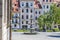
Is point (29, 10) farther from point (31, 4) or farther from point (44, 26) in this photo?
point (44, 26)

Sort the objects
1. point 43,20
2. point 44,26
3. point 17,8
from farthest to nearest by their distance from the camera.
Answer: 1. point 17,8
2. point 44,26
3. point 43,20

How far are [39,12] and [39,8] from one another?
761mm

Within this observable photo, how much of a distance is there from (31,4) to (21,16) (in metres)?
2.68

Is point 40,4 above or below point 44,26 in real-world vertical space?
above

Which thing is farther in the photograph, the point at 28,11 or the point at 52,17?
the point at 28,11

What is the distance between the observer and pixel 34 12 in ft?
120

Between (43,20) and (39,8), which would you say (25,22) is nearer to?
(39,8)

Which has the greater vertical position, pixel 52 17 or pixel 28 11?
pixel 28 11

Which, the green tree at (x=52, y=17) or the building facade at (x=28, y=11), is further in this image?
the building facade at (x=28, y=11)

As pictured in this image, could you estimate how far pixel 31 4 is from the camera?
119 feet

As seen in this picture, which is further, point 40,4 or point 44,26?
point 40,4

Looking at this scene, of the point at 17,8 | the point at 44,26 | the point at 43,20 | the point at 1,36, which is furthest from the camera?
the point at 17,8

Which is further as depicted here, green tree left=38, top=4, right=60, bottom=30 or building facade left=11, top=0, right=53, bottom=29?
building facade left=11, top=0, right=53, bottom=29

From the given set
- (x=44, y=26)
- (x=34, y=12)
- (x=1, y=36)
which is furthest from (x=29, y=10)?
(x=1, y=36)
